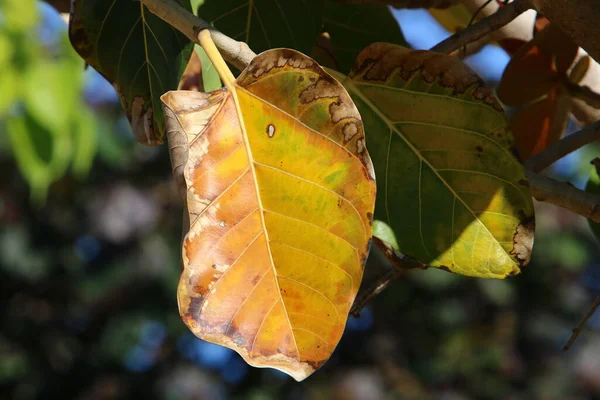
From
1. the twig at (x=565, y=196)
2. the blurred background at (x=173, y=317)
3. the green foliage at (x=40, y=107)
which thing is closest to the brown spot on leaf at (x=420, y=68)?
the twig at (x=565, y=196)

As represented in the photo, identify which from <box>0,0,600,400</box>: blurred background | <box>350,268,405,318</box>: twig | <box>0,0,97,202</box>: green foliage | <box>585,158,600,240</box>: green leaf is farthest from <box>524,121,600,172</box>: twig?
<box>0,0,600,400</box>: blurred background

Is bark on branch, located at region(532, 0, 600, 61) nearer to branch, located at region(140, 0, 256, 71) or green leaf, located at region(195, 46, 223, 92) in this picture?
branch, located at region(140, 0, 256, 71)

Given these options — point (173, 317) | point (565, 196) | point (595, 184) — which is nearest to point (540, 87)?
point (595, 184)

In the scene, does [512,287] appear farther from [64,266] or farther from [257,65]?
[257,65]

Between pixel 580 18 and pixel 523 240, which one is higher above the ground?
pixel 580 18

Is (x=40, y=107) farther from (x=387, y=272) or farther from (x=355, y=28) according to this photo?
(x=387, y=272)

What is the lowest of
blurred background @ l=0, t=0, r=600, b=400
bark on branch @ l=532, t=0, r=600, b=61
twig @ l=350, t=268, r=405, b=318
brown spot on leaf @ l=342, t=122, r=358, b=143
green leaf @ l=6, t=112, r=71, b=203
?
blurred background @ l=0, t=0, r=600, b=400

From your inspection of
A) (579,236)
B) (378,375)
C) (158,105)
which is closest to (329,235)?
(158,105)
